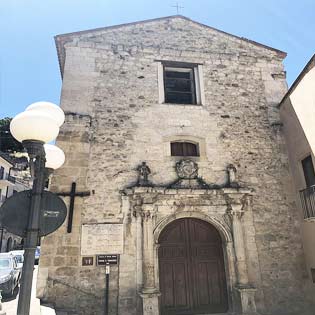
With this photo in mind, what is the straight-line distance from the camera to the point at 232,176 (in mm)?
7676

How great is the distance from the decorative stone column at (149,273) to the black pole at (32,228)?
417 cm

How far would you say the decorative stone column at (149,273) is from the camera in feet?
20.4

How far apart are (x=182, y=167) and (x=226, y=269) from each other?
2.73 meters

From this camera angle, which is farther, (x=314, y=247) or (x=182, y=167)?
(x=182, y=167)

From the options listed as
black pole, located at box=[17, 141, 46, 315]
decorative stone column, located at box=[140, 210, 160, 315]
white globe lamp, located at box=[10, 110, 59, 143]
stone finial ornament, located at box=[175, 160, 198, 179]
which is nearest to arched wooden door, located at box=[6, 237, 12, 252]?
decorative stone column, located at box=[140, 210, 160, 315]

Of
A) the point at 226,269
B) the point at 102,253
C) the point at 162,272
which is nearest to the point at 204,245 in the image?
the point at 226,269

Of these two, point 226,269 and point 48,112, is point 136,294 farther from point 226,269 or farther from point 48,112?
point 48,112

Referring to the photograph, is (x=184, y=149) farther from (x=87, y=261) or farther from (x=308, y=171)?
(x=87, y=261)

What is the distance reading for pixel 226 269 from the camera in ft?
23.2

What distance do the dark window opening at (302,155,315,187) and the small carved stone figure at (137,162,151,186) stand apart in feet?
13.7

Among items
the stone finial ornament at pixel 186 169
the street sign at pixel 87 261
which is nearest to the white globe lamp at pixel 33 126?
the street sign at pixel 87 261

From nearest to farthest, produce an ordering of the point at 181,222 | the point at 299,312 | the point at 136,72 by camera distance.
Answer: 1. the point at 299,312
2. the point at 181,222
3. the point at 136,72

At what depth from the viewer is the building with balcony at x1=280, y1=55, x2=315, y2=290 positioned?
23.3ft

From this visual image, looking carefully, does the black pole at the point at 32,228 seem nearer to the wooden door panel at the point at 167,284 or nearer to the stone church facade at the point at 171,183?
the stone church facade at the point at 171,183
